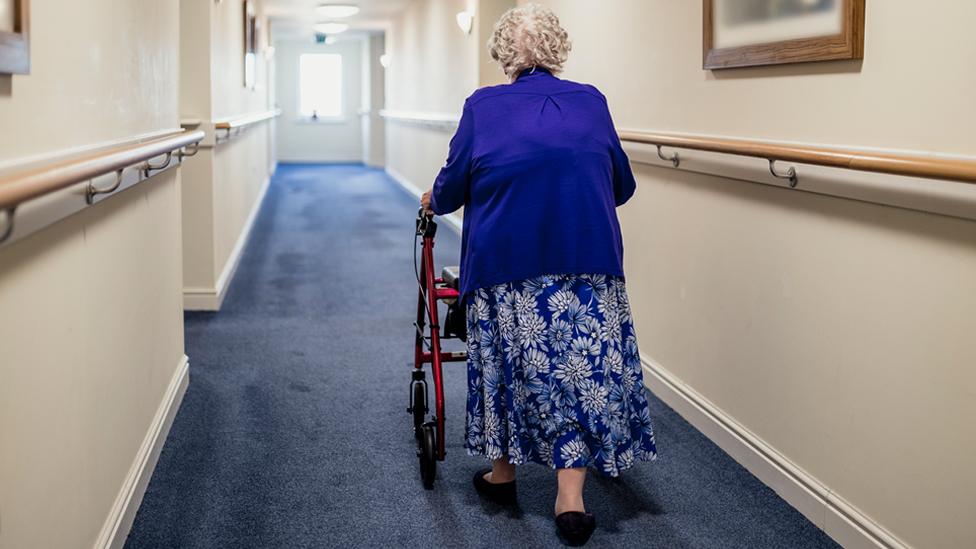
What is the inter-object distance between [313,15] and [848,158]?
1421 centimetres

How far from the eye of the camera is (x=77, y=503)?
7.39ft

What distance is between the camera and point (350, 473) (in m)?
3.28

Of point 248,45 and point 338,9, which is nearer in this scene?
point 248,45

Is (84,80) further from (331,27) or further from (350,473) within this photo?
(331,27)

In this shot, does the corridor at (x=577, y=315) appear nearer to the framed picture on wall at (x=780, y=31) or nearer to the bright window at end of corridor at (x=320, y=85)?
the framed picture on wall at (x=780, y=31)

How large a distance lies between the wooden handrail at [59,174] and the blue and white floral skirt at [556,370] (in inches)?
41.1

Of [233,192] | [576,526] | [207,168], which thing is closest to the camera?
[576,526]

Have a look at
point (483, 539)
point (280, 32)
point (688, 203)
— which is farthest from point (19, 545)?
point (280, 32)

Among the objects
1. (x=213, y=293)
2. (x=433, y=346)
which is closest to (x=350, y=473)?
(x=433, y=346)

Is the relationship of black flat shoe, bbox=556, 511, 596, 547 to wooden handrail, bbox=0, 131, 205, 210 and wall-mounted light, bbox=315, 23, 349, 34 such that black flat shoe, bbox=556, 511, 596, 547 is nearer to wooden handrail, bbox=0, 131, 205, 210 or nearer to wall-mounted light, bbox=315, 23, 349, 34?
wooden handrail, bbox=0, 131, 205, 210

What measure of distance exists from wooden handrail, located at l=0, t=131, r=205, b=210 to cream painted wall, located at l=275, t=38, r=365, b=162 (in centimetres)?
2022

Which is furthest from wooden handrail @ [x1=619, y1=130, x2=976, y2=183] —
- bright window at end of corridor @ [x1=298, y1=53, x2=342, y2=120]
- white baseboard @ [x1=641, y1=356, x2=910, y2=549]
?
bright window at end of corridor @ [x1=298, y1=53, x2=342, y2=120]

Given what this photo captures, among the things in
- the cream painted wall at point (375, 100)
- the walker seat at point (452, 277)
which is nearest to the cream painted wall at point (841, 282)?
the walker seat at point (452, 277)

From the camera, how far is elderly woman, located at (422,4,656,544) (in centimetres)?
276
